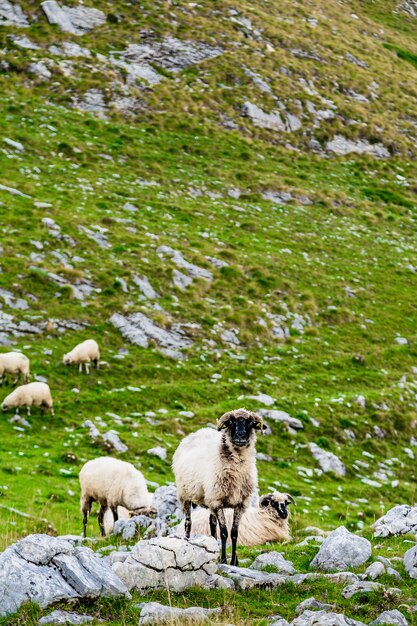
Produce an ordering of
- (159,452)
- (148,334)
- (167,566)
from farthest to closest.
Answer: (148,334)
(159,452)
(167,566)

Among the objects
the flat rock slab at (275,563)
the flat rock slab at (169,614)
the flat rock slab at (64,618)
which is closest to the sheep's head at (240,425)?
the flat rock slab at (275,563)

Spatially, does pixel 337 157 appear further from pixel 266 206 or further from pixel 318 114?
pixel 266 206

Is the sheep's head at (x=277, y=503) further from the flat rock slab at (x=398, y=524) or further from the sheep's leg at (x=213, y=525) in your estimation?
the sheep's leg at (x=213, y=525)

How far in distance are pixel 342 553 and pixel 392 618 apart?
225 cm

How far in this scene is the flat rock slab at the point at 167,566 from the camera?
8.69 meters

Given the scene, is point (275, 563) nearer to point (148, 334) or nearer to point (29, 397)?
point (29, 397)

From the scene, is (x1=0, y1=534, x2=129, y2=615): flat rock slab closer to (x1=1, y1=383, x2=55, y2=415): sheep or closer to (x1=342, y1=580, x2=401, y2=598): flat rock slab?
(x1=342, y1=580, x2=401, y2=598): flat rock slab

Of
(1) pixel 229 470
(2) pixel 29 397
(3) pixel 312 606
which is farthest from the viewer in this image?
(2) pixel 29 397

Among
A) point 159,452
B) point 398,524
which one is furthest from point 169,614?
point 159,452

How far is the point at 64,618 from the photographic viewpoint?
758 cm

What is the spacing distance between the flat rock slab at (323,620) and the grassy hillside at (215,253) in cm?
55

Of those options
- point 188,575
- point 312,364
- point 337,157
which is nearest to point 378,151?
point 337,157

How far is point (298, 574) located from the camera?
31.5 ft

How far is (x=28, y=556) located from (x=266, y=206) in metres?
35.0
